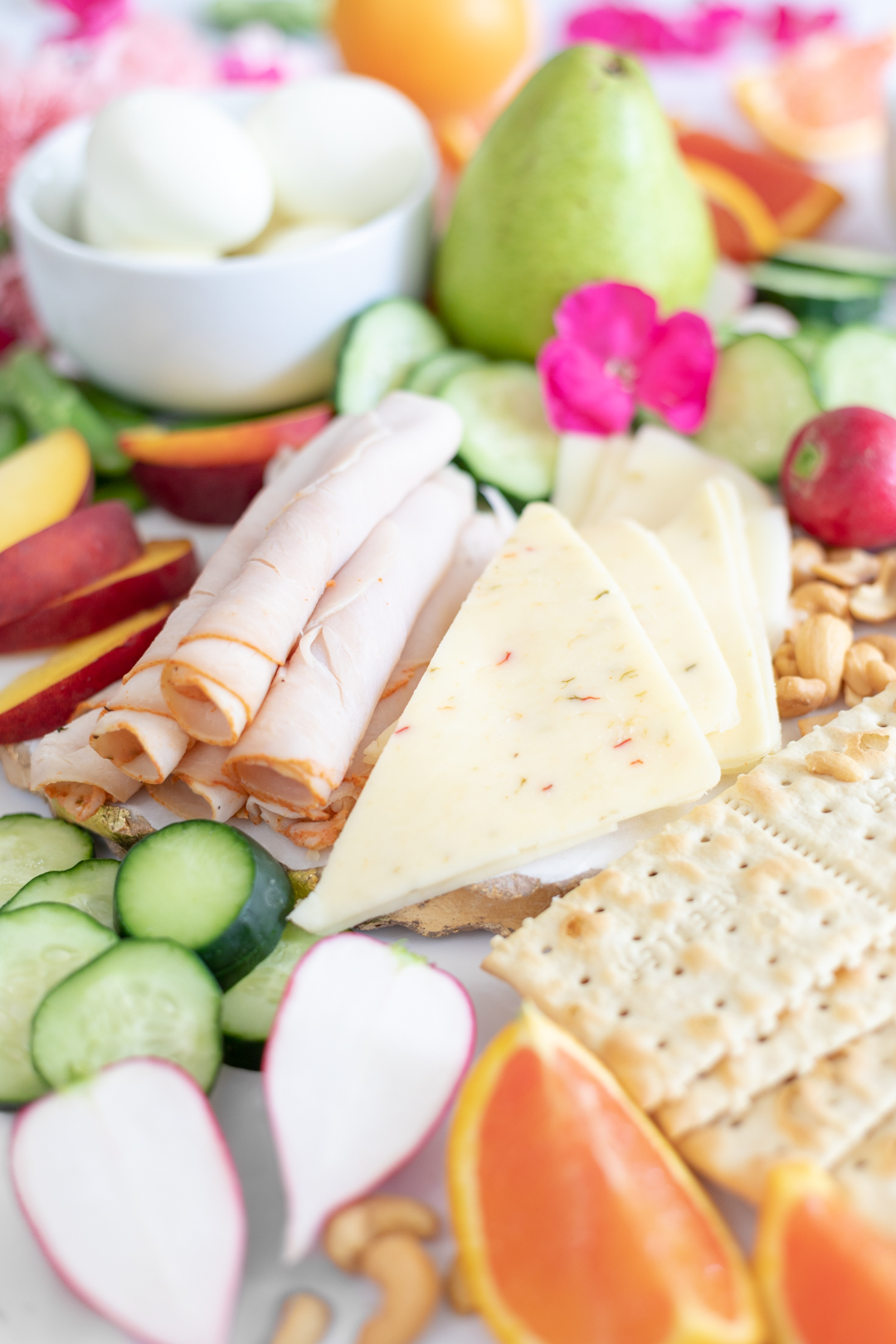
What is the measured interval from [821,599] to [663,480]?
44 cm

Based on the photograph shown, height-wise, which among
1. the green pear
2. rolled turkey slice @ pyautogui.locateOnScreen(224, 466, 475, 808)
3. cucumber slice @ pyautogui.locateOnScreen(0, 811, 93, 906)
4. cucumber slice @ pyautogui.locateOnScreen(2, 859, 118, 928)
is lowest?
cucumber slice @ pyautogui.locateOnScreen(0, 811, 93, 906)

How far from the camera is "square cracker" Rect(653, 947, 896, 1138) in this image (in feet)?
4.16

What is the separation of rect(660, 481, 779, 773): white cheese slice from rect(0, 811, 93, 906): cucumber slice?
1035 mm

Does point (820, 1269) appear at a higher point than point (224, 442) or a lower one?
lower

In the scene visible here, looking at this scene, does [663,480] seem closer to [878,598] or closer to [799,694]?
[878,598]

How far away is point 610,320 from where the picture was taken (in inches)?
97.0

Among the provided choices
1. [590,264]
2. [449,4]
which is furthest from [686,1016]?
[449,4]

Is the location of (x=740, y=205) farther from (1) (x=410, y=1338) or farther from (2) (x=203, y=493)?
(1) (x=410, y=1338)

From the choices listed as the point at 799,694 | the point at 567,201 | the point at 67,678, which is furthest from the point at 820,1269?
the point at 567,201

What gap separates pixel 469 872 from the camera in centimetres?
160

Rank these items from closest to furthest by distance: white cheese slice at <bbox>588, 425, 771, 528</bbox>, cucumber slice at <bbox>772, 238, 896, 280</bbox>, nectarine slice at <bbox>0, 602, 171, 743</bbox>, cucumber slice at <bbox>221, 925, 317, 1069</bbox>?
1. cucumber slice at <bbox>221, 925, 317, 1069</bbox>
2. nectarine slice at <bbox>0, 602, 171, 743</bbox>
3. white cheese slice at <bbox>588, 425, 771, 528</bbox>
4. cucumber slice at <bbox>772, 238, 896, 280</bbox>

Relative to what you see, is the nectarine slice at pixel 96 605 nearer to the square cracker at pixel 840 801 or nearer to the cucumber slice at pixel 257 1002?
the cucumber slice at pixel 257 1002

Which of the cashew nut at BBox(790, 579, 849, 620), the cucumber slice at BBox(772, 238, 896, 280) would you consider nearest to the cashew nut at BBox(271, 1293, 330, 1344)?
the cashew nut at BBox(790, 579, 849, 620)

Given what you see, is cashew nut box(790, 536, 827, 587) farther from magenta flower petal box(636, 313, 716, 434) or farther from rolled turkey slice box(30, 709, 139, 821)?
rolled turkey slice box(30, 709, 139, 821)
